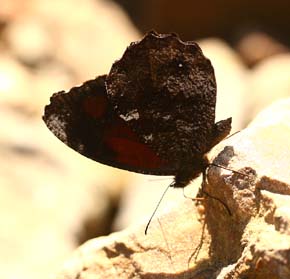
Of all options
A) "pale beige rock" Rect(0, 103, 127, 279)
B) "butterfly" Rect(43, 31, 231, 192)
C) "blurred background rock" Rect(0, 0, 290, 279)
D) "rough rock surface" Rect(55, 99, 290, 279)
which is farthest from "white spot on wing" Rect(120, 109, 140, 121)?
"pale beige rock" Rect(0, 103, 127, 279)

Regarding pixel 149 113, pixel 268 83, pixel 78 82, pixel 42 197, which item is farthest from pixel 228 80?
pixel 149 113

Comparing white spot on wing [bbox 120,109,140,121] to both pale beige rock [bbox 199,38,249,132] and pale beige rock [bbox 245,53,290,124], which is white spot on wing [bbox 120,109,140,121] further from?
pale beige rock [bbox 199,38,249,132]

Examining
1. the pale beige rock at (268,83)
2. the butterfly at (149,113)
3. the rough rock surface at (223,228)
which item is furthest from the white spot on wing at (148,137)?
the pale beige rock at (268,83)

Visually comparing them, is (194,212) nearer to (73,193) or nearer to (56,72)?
(73,193)

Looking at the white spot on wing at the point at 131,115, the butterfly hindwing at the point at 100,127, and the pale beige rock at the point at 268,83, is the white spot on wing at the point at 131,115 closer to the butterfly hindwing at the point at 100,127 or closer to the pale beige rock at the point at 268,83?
the butterfly hindwing at the point at 100,127

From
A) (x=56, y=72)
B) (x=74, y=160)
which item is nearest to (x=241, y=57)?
(x=56, y=72)

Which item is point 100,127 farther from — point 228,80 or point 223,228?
point 228,80
